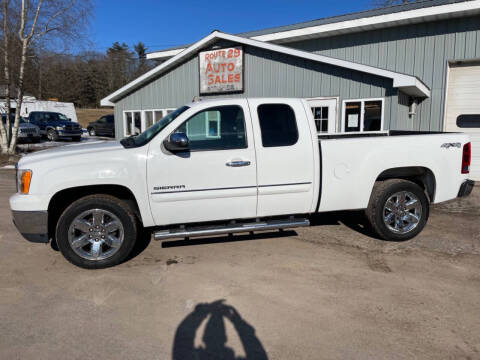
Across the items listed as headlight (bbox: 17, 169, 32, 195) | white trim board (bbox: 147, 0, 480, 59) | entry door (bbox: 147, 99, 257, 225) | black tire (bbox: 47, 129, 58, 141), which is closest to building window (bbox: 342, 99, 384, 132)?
white trim board (bbox: 147, 0, 480, 59)

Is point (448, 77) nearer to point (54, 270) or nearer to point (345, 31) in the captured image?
point (345, 31)

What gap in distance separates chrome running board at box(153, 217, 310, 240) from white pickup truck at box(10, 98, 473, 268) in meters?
0.01

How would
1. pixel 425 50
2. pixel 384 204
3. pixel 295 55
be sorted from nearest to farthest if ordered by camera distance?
pixel 384 204 < pixel 425 50 < pixel 295 55

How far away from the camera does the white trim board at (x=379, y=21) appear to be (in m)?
9.69

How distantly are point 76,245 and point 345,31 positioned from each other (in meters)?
10.9

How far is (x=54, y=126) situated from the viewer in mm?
24469

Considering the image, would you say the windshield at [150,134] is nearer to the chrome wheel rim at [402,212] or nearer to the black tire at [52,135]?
the chrome wheel rim at [402,212]

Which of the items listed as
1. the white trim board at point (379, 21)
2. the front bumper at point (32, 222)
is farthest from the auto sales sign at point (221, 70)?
the front bumper at point (32, 222)

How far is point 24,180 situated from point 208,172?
81.3 inches

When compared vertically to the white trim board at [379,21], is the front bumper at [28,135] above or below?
below

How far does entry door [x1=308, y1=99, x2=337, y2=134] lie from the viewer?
11312 mm

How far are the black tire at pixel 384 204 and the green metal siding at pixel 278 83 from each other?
5.66 m

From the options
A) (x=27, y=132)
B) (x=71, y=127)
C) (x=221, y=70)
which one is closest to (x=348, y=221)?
(x=221, y=70)

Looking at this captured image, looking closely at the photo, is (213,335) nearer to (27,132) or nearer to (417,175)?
(417,175)
